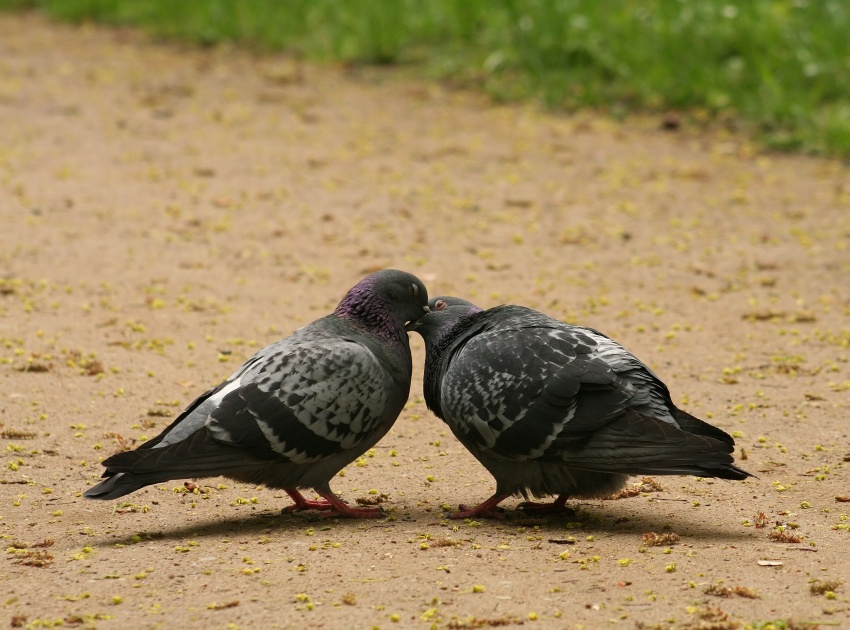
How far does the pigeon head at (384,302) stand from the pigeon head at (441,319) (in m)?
0.09

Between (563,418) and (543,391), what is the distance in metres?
0.14

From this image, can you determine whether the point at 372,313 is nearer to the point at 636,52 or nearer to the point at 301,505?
the point at 301,505

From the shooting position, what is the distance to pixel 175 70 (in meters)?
14.3

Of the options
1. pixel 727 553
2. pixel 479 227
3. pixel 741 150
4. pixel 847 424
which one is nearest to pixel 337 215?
pixel 479 227

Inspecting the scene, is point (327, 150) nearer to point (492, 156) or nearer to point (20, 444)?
point (492, 156)

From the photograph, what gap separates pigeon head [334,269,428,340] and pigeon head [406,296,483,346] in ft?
0.29

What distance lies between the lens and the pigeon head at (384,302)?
17.2 ft

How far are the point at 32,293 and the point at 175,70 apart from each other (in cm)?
704

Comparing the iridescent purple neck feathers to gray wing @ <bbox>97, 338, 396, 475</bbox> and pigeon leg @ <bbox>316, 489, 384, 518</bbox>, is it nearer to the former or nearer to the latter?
gray wing @ <bbox>97, 338, 396, 475</bbox>

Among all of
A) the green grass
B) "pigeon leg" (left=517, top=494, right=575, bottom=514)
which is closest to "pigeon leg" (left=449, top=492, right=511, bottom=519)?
"pigeon leg" (left=517, top=494, right=575, bottom=514)

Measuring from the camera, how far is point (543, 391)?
4.69 metres

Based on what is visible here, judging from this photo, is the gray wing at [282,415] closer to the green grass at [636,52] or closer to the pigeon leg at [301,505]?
the pigeon leg at [301,505]

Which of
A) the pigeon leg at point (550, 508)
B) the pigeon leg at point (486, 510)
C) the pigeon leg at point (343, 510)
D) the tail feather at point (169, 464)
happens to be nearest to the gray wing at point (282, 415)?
the tail feather at point (169, 464)

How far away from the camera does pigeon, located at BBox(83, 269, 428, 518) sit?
4.58m
